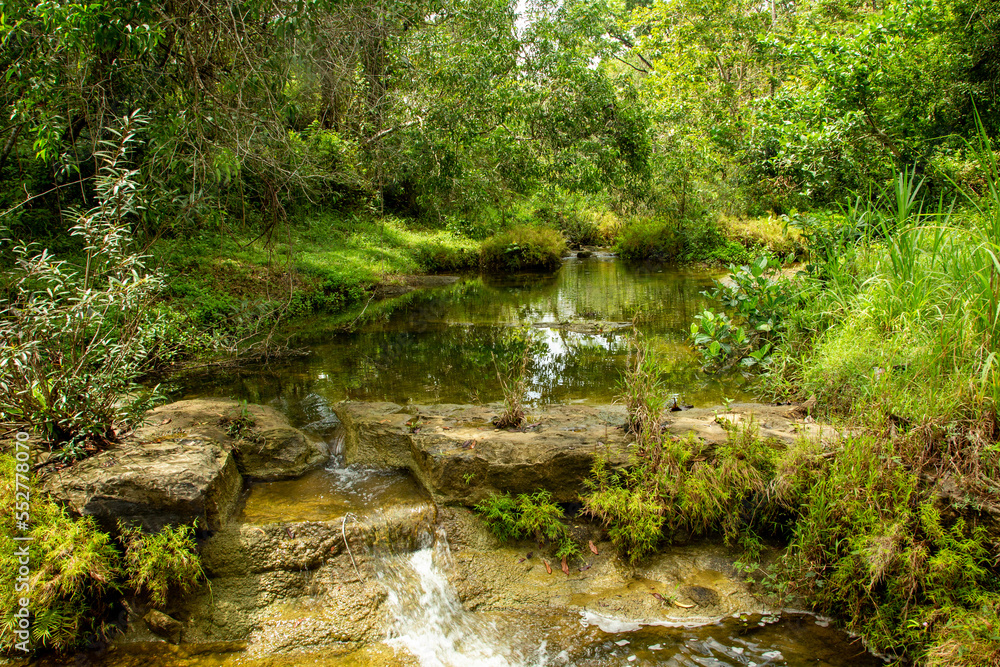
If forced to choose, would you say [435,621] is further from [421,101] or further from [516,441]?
[421,101]

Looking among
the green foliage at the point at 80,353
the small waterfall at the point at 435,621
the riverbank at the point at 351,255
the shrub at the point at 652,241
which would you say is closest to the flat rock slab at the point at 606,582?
the small waterfall at the point at 435,621

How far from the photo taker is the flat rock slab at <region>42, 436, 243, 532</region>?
374 cm

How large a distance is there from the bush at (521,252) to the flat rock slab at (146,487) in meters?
13.4

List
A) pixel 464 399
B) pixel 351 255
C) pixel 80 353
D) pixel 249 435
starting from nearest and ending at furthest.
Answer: pixel 80 353 → pixel 249 435 → pixel 464 399 → pixel 351 255

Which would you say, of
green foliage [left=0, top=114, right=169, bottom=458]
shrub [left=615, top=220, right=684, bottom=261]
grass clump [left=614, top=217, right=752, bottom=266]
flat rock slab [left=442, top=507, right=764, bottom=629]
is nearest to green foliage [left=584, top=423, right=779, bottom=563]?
flat rock slab [left=442, top=507, right=764, bottom=629]

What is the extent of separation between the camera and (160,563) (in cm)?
359

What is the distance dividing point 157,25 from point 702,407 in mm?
5969

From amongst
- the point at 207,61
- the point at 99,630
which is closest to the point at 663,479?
the point at 99,630

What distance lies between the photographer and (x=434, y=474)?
454 cm

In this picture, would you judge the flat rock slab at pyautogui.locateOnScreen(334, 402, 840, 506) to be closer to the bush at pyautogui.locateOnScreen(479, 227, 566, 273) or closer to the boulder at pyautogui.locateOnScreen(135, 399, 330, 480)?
the boulder at pyautogui.locateOnScreen(135, 399, 330, 480)

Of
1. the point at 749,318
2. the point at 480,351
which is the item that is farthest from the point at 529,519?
the point at 480,351

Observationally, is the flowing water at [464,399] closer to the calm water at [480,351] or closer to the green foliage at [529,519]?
the calm water at [480,351]

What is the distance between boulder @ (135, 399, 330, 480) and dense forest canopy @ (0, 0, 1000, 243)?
7.10 feet

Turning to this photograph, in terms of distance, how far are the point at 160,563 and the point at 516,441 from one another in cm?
250
